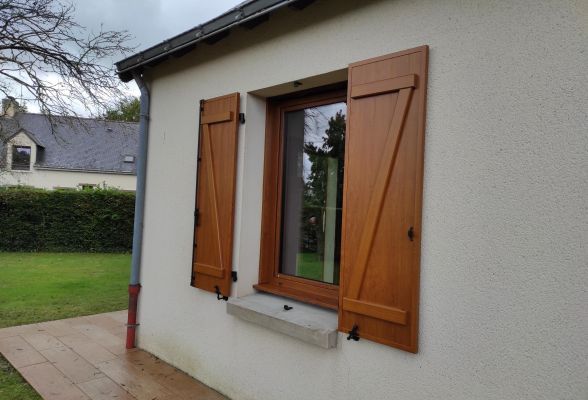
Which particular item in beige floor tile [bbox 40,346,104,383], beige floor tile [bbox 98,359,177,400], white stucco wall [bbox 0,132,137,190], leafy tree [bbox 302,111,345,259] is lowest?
beige floor tile [bbox 40,346,104,383]

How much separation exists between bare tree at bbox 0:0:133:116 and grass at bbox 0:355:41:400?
3430 millimetres

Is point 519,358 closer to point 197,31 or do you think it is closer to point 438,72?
point 438,72

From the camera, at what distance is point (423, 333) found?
231cm

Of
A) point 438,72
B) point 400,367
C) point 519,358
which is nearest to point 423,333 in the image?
point 400,367

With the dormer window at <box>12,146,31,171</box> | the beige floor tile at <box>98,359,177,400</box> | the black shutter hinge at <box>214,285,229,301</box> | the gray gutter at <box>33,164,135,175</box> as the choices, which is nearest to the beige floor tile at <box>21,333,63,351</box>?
the beige floor tile at <box>98,359,177,400</box>

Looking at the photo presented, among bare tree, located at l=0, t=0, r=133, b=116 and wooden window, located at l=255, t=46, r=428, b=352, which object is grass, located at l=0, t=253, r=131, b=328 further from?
wooden window, located at l=255, t=46, r=428, b=352

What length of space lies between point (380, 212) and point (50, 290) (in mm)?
7661

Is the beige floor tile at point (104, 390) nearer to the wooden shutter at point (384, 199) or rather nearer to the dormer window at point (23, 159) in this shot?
the wooden shutter at point (384, 199)

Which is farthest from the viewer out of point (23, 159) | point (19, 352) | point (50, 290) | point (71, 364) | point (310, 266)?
point (23, 159)

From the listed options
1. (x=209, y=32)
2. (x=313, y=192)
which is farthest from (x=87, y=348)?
(x=209, y=32)

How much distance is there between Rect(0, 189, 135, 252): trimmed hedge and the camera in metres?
13.5

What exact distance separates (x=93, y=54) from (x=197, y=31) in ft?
9.09

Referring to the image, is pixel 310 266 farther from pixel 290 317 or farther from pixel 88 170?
pixel 88 170

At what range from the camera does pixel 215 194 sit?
3.73m
